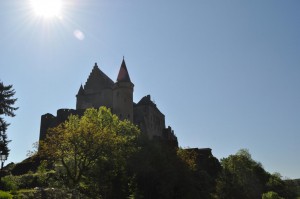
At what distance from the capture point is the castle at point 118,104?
61.3 m

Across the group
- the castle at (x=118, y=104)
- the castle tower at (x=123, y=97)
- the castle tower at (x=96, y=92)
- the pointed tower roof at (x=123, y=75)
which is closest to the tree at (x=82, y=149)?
the castle at (x=118, y=104)

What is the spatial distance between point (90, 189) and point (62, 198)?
8.06 metres

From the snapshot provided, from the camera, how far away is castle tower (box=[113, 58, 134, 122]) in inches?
2375

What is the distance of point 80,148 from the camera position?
29062mm

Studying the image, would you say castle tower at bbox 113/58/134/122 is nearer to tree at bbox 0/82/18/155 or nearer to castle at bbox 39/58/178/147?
castle at bbox 39/58/178/147

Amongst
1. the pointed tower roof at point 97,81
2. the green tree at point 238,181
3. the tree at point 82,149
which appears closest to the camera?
the tree at point 82,149

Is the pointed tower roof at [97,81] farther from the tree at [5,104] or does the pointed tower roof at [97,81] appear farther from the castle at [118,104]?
the tree at [5,104]

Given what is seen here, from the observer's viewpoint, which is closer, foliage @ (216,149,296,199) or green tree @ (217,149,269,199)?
green tree @ (217,149,269,199)

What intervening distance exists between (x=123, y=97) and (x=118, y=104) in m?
1.50

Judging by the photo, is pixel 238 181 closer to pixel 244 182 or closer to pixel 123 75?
pixel 244 182

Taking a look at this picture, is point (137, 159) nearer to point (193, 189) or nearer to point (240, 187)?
point (193, 189)

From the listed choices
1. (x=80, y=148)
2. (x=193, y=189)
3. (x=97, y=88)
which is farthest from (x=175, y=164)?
(x=97, y=88)

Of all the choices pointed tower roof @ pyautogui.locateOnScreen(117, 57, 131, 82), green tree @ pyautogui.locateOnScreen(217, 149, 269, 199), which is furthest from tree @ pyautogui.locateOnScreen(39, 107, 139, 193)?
pointed tower roof @ pyautogui.locateOnScreen(117, 57, 131, 82)

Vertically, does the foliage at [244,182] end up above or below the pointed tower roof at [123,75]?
below
